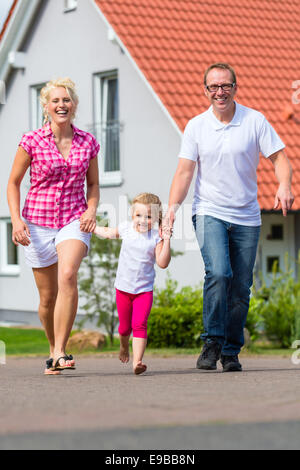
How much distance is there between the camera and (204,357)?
693cm

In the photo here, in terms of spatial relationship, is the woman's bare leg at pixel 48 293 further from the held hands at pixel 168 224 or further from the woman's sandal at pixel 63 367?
the held hands at pixel 168 224

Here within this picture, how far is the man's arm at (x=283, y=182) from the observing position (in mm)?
6719

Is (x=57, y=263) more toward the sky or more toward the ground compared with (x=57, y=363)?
more toward the sky

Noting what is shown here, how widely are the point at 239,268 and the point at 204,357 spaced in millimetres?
669

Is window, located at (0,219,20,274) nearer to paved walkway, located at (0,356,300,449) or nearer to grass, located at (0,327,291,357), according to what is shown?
grass, located at (0,327,291,357)

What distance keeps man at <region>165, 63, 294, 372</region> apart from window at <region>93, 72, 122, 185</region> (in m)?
11.7

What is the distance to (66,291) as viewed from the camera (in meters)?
6.79

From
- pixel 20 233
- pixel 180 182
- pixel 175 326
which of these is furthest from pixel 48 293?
pixel 175 326

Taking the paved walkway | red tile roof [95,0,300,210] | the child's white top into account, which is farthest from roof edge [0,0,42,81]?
the paved walkway

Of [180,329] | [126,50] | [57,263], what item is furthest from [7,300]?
[57,263]

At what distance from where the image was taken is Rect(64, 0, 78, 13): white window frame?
775 inches

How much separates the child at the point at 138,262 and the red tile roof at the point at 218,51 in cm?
852

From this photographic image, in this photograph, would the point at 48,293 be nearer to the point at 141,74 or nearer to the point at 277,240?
the point at 141,74
